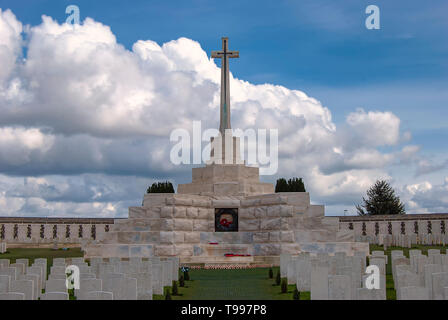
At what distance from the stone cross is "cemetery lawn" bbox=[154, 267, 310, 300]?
559 inches

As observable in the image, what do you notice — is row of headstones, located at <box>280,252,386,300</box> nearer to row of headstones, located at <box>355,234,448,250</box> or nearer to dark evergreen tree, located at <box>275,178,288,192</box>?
dark evergreen tree, located at <box>275,178,288,192</box>

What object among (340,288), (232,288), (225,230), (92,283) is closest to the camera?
(92,283)

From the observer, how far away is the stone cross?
1358 inches

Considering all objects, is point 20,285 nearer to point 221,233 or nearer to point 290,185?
point 221,233

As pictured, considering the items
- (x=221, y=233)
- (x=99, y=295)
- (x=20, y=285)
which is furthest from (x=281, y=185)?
(x=99, y=295)

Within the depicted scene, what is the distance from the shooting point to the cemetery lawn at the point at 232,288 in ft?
48.6

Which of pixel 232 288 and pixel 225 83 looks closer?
pixel 232 288

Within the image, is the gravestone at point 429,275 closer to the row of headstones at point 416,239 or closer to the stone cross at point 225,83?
the stone cross at point 225,83

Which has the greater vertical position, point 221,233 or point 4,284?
point 221,233

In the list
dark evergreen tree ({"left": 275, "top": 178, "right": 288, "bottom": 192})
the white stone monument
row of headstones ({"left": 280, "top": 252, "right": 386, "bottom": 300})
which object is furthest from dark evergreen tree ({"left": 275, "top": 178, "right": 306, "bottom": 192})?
row of headstones ({"left": 280, "top": 252, "right": 386, "bottom": 300})

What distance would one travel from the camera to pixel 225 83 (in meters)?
34.5

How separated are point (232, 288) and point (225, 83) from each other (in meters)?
19.9

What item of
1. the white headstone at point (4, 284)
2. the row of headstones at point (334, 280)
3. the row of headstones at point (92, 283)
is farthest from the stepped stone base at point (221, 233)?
the white headstone at point (4, 284)
